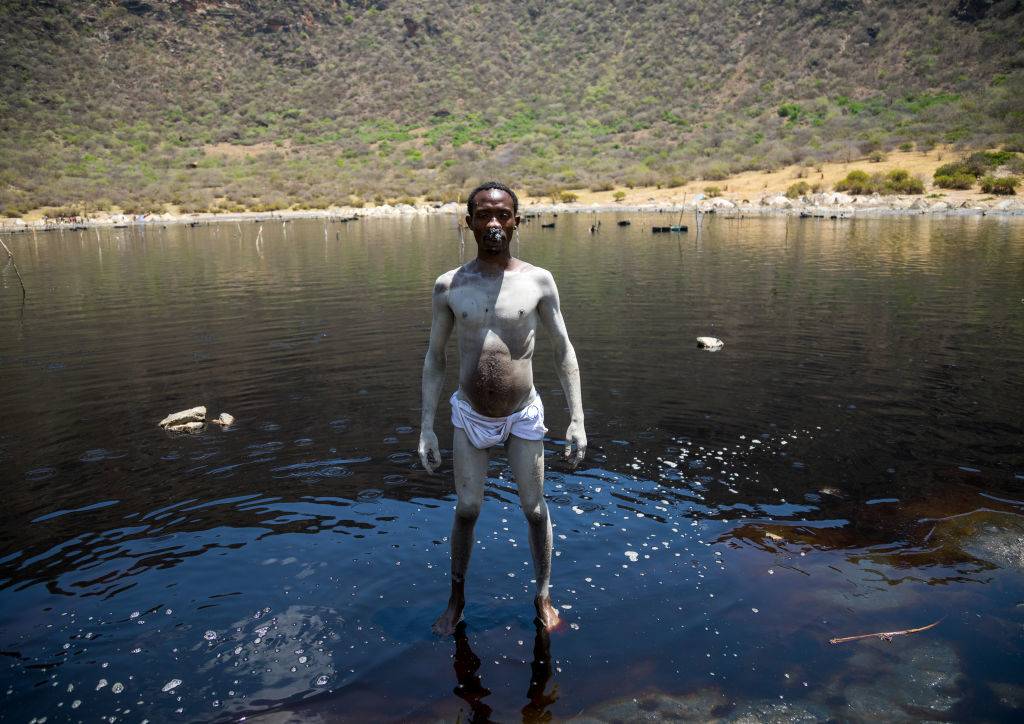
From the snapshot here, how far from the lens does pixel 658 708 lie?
3756 mm

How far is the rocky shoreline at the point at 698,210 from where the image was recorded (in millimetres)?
43362

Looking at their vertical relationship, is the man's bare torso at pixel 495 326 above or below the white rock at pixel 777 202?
below

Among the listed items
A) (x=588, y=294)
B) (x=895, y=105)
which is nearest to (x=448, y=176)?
(x=895, y=105)

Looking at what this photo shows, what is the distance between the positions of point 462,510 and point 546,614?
0.96 metres

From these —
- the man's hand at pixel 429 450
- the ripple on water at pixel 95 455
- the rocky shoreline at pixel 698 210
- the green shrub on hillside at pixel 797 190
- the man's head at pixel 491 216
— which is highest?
the green shrub on hillside at pixel 797 190

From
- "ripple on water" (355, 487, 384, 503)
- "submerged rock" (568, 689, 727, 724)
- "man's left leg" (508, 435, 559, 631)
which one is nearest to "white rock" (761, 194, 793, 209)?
"ripple on water" (355, 487, 384, 503)

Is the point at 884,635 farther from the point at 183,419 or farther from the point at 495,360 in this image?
the point at 183,419

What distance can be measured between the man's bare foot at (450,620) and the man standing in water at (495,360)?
0.48 meters

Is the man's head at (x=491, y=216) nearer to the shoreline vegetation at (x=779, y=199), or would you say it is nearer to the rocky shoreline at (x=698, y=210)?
the rocky shoreline at (x=698, y=210)

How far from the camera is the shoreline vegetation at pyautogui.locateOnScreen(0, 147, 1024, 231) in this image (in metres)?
45.0

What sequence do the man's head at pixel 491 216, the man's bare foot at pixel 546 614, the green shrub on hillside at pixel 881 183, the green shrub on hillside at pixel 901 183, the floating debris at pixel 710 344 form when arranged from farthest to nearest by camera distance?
1. the green shrub on hillside at pixel 881 183
2. the green shrub on hillside at pixel 901 183
3. the floating debris at pixel 710 344
4. the man's bare foot at pixel 546 614
5. the man's head at pixel 491 216

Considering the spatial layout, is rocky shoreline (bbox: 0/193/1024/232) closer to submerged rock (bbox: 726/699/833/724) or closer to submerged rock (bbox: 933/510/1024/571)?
submerged rock (bbox: 933/510/1024/571)

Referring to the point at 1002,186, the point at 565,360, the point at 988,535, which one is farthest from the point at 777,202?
the point at 565,360

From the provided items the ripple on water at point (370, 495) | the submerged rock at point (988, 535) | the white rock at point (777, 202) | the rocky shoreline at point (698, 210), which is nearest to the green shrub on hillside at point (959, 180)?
the rocky shoreline at point (698, 210)
